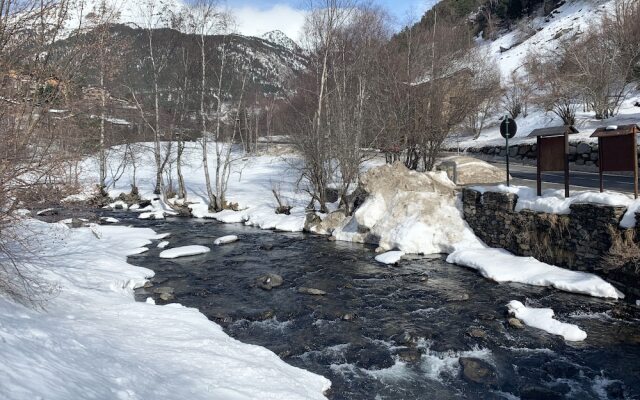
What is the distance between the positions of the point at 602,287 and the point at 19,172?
35.5 ft

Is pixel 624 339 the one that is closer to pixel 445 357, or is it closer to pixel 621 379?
pixel 621 379

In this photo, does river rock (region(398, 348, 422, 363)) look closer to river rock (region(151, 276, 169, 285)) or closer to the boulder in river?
the boulder in river

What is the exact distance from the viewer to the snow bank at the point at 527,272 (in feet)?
30.7

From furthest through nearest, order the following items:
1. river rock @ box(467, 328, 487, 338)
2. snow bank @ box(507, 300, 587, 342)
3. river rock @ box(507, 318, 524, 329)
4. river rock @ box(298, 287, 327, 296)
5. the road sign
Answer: the road sign
river rock @ box(298, 287, 327, 296)
river rock @ box(507, 318, 524, 329)
river rock @ box(467, 328, 487, 338)
snow bank @ box(507, 300, 587, 342)

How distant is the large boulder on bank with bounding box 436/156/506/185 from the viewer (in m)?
18.7

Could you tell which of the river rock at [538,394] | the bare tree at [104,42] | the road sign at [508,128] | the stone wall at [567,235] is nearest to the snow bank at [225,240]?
the bare tree at [104,42]

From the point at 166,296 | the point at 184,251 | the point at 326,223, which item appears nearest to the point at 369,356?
the point at 166,296

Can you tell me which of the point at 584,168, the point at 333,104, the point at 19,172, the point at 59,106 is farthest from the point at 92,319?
the point at 584,168

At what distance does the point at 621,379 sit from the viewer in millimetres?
6133

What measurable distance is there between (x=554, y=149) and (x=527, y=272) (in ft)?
10.7

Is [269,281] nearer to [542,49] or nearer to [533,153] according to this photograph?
[533,153]

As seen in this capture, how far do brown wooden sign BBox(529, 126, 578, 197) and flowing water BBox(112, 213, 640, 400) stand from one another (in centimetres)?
325

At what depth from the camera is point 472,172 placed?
1916 cm

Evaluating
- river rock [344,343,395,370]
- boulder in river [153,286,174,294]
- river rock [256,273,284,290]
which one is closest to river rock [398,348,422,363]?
river rock [344,343,395,370]
